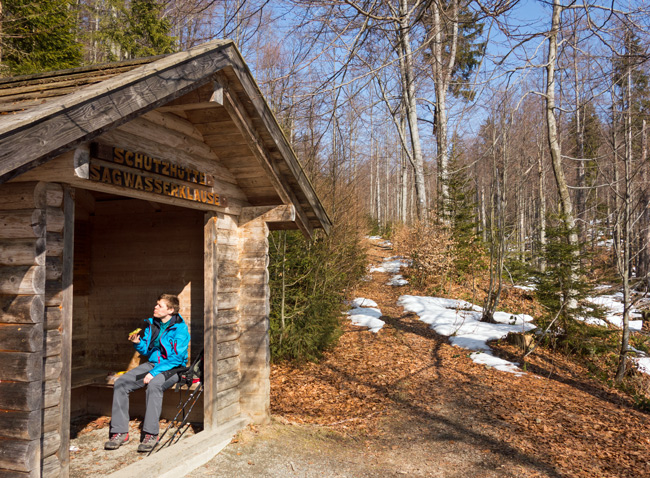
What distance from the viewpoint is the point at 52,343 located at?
3.48m

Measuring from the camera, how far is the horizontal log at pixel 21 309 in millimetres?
3225

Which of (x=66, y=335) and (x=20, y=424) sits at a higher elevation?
(x=66, y=335)

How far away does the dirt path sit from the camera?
5.22m

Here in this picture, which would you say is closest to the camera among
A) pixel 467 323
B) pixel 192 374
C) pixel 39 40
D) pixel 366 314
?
pixel 192 374

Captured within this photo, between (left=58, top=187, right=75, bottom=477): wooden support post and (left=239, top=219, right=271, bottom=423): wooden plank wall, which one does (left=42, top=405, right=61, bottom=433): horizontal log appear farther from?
(left=239, top=219, right=271, bottom=423): wooden plank wall

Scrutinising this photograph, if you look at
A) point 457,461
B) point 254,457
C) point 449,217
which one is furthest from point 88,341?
point 449,217

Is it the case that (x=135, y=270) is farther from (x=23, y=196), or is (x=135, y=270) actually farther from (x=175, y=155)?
(x=23, y=196)

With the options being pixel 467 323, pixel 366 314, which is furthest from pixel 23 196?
pixel 467 323

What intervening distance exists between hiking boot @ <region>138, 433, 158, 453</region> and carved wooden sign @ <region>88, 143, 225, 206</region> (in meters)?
2.62

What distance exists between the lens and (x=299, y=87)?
504 centimetres

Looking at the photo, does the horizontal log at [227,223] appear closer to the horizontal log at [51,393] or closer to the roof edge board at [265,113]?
the roof edge board at [265,113]

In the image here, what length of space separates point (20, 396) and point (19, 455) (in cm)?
39

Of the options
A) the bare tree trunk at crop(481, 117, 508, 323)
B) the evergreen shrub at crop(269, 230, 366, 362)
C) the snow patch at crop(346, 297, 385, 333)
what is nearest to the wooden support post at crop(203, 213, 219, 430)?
the evergreen shrub at crop(269, 230, 366, 362)

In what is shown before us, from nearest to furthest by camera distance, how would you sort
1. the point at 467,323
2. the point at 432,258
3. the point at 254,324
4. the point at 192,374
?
the point at 192,374, the point at 254,324, the point at 467,323, the point at 432,258
